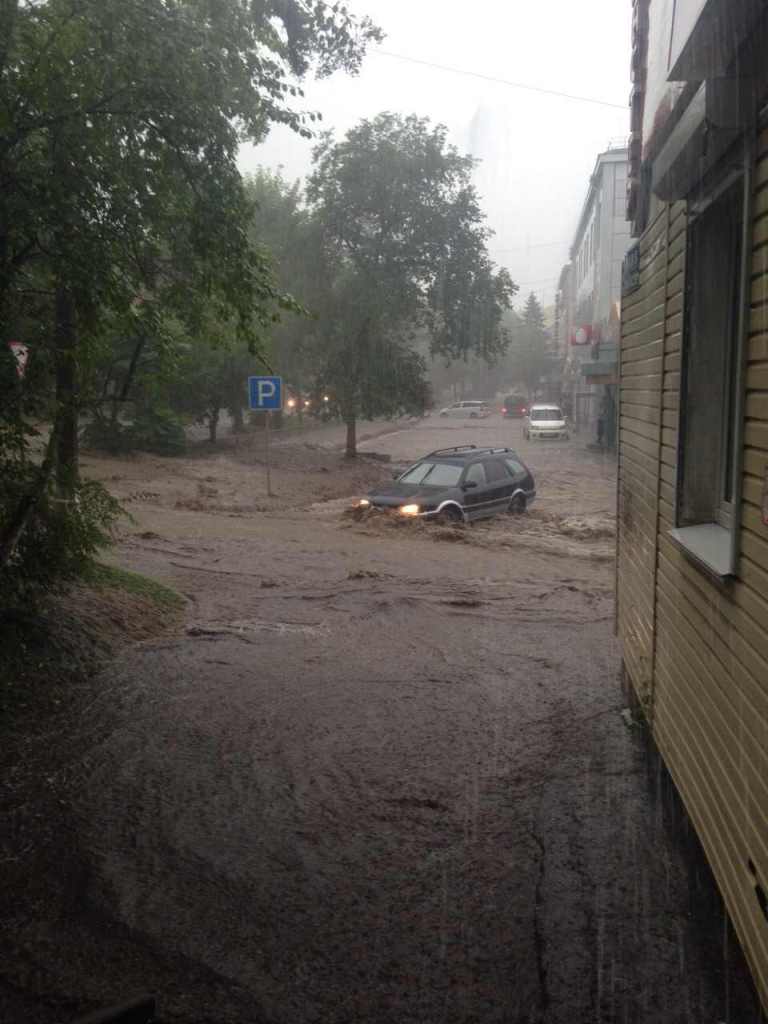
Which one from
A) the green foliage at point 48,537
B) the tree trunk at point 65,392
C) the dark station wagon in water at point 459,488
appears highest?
the tree trunk at point 65,392

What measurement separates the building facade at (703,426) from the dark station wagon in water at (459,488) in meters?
9.58

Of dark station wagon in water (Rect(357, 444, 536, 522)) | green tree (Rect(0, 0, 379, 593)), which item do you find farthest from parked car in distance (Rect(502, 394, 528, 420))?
green tree (Rect(0, 0, 379, 593))

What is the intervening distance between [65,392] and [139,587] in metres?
3.49

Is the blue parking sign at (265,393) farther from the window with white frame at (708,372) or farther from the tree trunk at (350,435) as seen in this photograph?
the window with white frame at (708,372)

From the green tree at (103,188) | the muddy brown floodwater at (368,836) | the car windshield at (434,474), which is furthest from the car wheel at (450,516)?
the green tree at (103,188)

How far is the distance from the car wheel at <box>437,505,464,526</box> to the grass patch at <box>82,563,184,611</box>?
709 cm

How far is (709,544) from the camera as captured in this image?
381 cm

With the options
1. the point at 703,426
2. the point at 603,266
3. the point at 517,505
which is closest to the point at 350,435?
the point at 517,505

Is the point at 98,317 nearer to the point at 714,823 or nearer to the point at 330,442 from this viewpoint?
the point at 714,823

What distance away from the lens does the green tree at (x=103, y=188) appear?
6152 millimetres

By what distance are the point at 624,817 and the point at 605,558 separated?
32.4 feet

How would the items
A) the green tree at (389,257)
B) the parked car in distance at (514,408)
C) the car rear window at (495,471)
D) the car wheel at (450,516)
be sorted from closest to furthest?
the car wheel at (450,516) → the car rear window at (495,471) → the green tree at (389,257) → the parked car in distance at (514,408)

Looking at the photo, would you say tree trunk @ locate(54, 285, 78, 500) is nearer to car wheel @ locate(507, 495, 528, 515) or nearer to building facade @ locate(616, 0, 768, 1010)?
building facade @ locate(616, 0, 768, 1010)

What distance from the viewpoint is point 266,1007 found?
3389 millimetres
